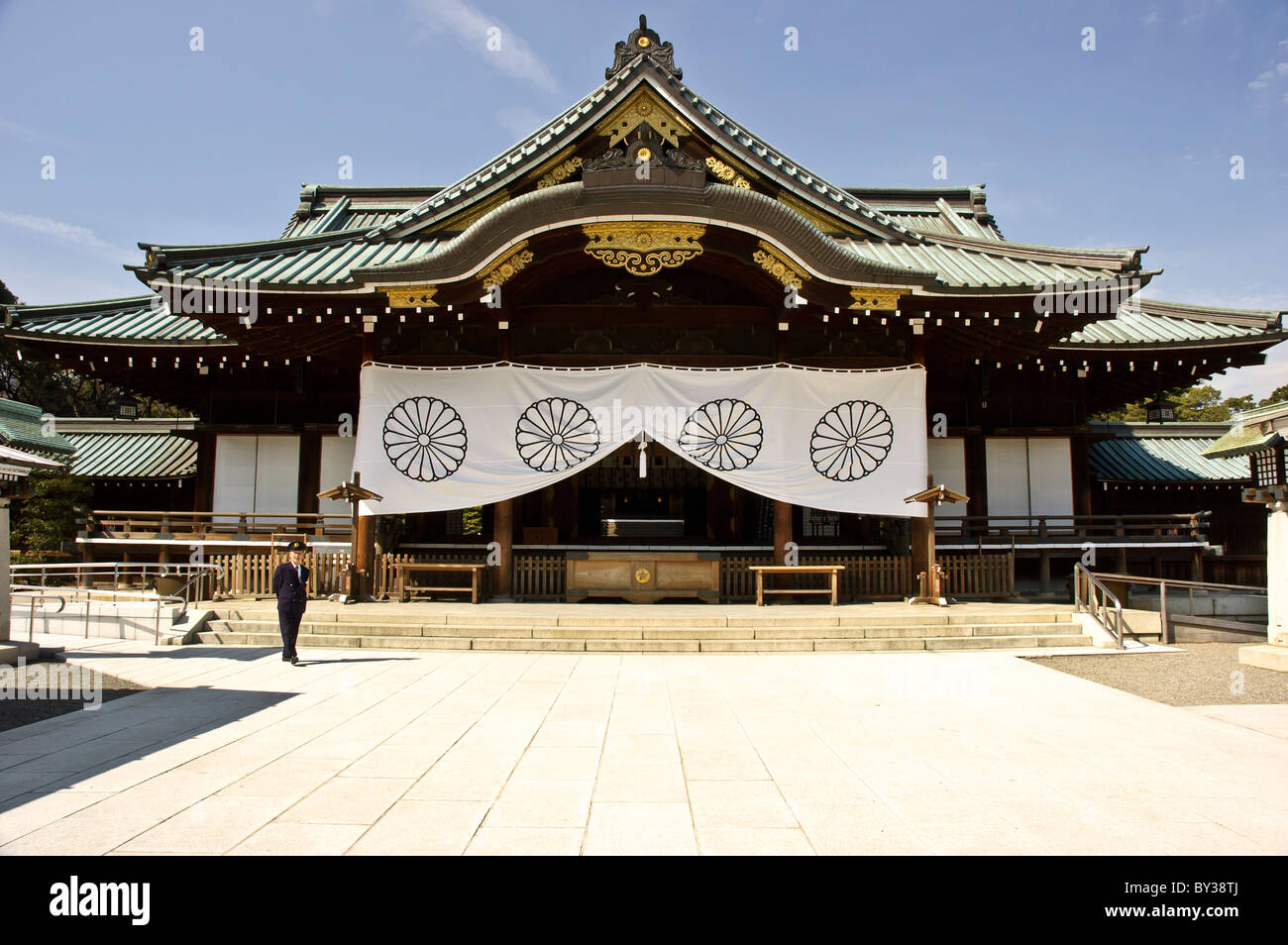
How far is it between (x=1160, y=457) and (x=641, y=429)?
13.1 m

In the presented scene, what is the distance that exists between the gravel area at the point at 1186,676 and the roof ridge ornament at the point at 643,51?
11.8m

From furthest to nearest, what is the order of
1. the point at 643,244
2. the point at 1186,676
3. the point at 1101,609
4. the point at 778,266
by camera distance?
the point at 778,266 → the point at 643,244 → the point at 1101,609 → the point at 1186,676

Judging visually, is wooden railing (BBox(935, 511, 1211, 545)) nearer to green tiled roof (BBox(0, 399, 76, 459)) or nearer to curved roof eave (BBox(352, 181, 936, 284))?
curved roof eave (BBox(352, 181, 936, 284))

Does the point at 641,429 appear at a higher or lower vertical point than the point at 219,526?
higher

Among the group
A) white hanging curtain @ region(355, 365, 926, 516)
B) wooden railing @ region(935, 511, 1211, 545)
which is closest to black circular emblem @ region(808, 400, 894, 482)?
white hanging curtain @ region(355, 365, 926, 516)

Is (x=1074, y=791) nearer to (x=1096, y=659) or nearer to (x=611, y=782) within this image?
(x=611, y=782)

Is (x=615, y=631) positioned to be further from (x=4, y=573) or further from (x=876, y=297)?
(x=4, y=573)

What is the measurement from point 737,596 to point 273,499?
10118 millimetres

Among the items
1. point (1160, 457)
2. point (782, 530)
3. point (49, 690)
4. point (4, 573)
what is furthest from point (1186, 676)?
point (4, 573)

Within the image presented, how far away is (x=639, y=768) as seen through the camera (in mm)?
5113

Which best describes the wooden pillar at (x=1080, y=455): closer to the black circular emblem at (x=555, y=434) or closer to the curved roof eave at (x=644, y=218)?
the curved roof eave at (x=644, y=218)

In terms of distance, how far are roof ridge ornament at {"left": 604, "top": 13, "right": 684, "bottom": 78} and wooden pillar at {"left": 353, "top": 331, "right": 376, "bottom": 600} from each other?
6968mm

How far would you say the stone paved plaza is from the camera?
3889mm
